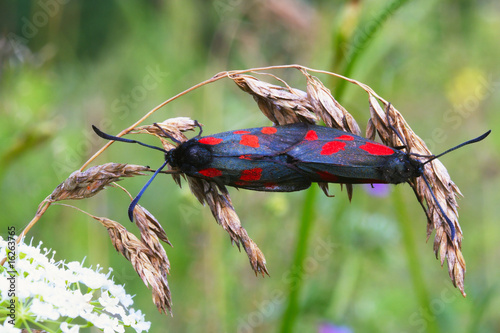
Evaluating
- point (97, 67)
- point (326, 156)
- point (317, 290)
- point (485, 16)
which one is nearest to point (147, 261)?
point (326, 156)

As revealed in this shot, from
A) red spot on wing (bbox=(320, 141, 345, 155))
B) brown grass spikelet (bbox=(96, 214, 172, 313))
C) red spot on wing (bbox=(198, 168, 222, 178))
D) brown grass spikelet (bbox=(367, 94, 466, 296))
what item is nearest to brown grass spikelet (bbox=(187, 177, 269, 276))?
red spot on wing (bbox=(198, 168, 222, 178))

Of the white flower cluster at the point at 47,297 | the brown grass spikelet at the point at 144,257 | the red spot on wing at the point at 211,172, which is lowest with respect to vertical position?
the white flower cluster at the point at 47,297

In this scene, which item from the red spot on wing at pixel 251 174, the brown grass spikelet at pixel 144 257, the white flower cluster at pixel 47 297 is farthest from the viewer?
the red spot on wing at pixel 251 174

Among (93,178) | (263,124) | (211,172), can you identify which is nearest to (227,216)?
(211,172)

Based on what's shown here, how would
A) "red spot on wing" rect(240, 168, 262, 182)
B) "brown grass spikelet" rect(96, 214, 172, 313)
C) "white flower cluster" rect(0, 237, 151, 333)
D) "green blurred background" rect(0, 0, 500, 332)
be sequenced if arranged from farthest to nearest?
"green blurred background" rect(0, 0, 500, 332), "red spot on wing" rect(240, 168, 262, 182), "brown grass spikelet" rect(96, 214, 172, 313), "white flower cluster" rect(0, 237, 151, 333)

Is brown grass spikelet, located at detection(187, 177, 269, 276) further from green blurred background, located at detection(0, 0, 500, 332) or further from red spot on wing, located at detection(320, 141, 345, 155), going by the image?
green blurred background, located at detection(0, 0, 500, 332)

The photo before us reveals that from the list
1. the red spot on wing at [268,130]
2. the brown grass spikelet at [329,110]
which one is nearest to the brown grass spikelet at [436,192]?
the brown grass spikelet at [329,110]

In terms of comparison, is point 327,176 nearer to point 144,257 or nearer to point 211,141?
point 211,141

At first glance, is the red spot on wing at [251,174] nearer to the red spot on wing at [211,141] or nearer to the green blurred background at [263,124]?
the red spot on wing at [211,141]

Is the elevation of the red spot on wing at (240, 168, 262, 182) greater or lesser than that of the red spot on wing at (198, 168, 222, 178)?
greater
